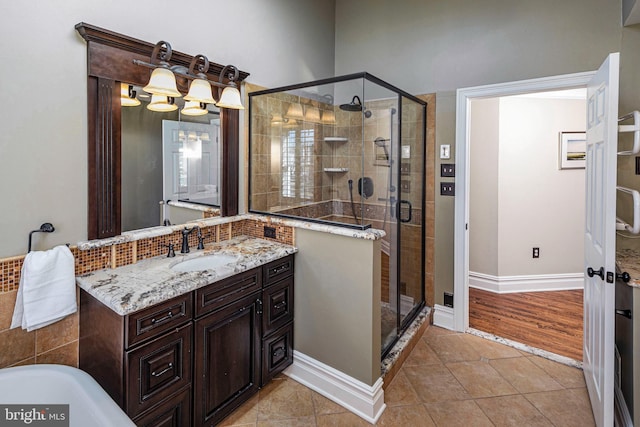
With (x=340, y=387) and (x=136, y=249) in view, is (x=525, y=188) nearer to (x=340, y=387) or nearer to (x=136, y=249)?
(x=340, y=387)

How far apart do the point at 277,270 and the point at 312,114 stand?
1487mm

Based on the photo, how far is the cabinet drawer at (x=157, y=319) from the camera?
139cm

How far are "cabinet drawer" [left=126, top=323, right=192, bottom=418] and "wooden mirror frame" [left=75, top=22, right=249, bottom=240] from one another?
0.67 metres

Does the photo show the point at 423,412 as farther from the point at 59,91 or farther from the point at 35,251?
the point at 59,91

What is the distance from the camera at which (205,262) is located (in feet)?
6.82

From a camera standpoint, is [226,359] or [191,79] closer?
[226,359]

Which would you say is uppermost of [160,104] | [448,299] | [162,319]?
[160,104]

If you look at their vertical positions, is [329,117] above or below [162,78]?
above

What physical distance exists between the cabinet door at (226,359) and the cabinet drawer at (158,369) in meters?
0.07

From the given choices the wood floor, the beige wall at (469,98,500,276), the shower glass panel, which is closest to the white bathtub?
the shower glass panel

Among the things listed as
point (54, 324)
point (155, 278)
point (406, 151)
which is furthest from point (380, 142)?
point (54, 324)

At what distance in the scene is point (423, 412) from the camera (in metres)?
1.98

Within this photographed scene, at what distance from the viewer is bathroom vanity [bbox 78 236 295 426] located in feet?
4.63

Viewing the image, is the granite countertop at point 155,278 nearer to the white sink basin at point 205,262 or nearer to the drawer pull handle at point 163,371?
the white sink basin at point 205,262
